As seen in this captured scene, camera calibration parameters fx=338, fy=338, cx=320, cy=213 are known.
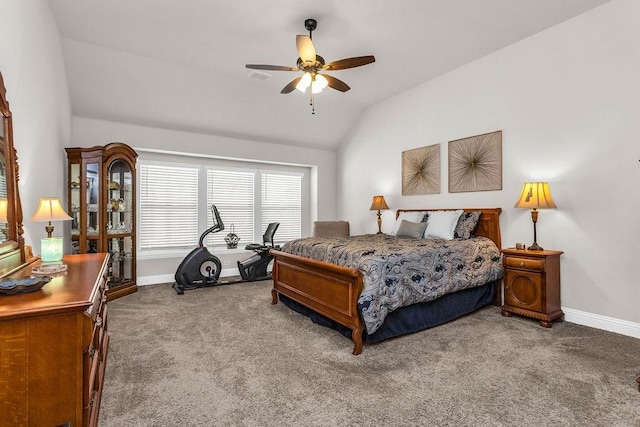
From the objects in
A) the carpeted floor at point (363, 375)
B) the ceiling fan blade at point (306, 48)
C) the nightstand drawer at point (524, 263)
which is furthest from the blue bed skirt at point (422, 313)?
the ceiling fan blade at point (306, 48)

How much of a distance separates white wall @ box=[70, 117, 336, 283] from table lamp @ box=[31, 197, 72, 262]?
2850 mm

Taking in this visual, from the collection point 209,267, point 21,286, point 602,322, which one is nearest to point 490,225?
point 602,322

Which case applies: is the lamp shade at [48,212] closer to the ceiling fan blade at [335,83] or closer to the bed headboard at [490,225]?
the ceiling fan blade at [335,83]

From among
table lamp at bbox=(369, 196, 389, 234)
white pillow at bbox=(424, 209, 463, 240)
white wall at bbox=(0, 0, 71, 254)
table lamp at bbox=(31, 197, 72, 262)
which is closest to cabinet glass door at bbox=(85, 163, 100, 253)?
white wall at bbox=(0, 0, 71, 254)

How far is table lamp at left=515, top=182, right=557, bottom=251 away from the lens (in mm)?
3453

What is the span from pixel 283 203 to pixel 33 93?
446 cm

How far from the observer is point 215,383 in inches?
89.0

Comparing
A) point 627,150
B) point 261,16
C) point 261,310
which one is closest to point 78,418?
point 261,310

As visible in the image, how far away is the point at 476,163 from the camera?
14.5 ft

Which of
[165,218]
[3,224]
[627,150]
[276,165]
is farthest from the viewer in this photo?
[276,165]

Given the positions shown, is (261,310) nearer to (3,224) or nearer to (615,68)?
(3,224)

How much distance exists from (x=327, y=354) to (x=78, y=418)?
5.71 feet

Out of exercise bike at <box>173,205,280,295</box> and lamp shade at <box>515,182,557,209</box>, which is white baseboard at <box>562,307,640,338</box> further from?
exercise bike at <box>173,205,280,295</box>

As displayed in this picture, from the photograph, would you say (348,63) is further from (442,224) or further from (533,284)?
(533,284)
